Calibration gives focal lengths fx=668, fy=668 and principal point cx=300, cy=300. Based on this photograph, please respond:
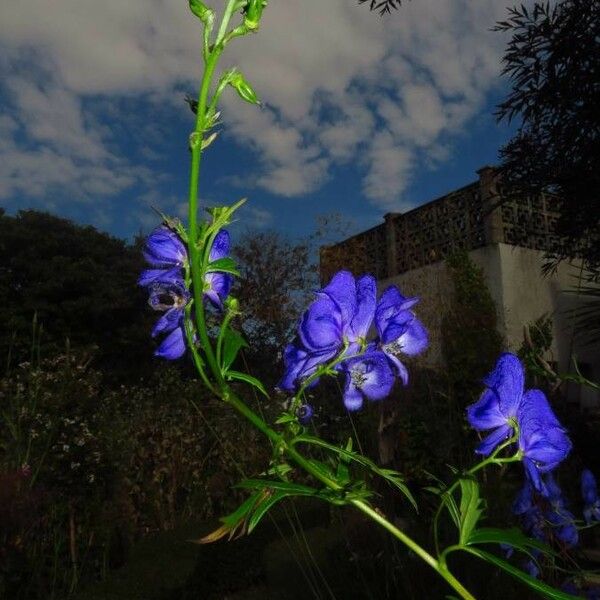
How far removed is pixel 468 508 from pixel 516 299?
15209 mm

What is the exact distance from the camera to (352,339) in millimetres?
Answer: 916

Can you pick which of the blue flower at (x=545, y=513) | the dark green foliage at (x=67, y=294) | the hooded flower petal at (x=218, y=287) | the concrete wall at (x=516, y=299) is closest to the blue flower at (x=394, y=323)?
the hooded flower petal at (x=218, y=287)

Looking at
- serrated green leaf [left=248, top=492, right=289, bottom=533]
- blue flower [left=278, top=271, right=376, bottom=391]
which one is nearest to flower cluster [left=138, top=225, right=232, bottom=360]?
blue flower [left=278, top=271, right=376, bottom=391]

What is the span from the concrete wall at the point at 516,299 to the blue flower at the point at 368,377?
13.8 metres

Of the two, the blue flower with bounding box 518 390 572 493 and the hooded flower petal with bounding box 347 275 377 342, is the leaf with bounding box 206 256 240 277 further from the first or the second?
the blue flower with bounding box 518 390 572 493

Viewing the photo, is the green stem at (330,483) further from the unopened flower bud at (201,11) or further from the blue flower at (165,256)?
the unopened flower bud at (201,11)

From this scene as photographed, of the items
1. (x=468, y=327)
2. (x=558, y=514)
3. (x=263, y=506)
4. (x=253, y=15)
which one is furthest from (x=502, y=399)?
(x=468, y=327)

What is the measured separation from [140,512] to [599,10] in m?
8.09

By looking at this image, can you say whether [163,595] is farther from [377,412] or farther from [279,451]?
[279,451]

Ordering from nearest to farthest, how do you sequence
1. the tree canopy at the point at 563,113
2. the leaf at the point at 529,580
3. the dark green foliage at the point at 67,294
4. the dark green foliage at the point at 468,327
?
the leaf at the point at 529,580, the tree canopy at the point at 563,113, the dark green foliage at the point at 468,327, the dark green foliage at the point at 67,294

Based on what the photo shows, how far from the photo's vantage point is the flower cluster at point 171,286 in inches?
36.9

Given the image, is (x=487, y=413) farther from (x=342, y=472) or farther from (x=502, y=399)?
(x=342, y=472)

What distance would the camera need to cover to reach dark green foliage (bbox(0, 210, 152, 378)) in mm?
20773

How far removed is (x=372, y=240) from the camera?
19500 mm
